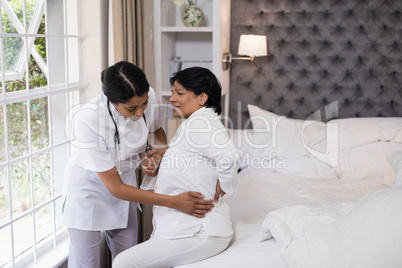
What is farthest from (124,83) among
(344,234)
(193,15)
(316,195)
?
(193,15)

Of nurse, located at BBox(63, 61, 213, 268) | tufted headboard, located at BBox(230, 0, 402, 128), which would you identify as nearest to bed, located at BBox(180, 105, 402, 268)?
tufted headboard, located at BBox(230, 0, 402, 128)

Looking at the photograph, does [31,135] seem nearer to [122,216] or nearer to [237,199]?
[122,216]

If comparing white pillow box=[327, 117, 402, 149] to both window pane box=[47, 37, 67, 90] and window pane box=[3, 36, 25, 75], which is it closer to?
window pane box=[47, 37, 67, 90]

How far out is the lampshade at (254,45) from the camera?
11.1 feet

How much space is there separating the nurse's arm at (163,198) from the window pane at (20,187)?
65 centimetres

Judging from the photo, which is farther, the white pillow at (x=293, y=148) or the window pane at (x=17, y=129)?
the white pillow at (x=293, y=148)

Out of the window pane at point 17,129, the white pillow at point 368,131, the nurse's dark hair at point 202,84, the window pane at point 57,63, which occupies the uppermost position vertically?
the window pane at point 57,63

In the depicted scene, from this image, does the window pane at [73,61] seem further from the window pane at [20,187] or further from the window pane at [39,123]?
the window pane at [20,187]

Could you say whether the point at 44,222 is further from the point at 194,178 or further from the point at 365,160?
the point at 365,160

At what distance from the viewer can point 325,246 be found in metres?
1.75

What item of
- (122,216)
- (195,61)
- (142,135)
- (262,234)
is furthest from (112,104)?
(195,61)

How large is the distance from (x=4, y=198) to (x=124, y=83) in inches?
38.0

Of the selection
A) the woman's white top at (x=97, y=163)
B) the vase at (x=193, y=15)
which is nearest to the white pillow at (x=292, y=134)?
the vase at (x=193, y=15)

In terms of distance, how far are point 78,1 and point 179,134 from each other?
4.30 feet
